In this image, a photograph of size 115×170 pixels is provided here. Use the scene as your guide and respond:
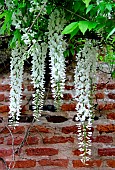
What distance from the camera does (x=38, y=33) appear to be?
1.56 meters

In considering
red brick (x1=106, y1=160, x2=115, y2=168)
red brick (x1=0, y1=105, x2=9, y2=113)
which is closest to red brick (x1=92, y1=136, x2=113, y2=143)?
red brick (x1=106, y1=160, x2=115, y2=168)

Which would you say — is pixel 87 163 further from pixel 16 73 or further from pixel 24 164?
pixel 16 73

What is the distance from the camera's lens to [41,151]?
2.04m

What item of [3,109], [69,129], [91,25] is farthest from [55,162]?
[91,25]

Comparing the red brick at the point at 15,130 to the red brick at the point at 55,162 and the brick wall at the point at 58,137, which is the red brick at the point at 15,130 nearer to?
the brick wall at the point at 58,137

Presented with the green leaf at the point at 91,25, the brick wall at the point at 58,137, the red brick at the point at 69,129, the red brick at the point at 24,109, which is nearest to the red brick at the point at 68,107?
the brick wall at the point at 58,137

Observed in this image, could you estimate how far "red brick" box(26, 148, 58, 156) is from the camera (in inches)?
79.9

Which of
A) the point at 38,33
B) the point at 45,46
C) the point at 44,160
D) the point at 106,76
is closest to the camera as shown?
the point at 38,33

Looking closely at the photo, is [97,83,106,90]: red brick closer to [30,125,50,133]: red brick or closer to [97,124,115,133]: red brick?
[97,124,115,133]: red brick

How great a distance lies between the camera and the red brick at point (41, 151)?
203cm

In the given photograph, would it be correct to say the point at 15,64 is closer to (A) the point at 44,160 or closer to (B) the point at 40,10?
(B) the point at 40,10

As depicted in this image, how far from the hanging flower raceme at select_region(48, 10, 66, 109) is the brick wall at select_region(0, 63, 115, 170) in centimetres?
52

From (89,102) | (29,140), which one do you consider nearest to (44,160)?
(29,140)

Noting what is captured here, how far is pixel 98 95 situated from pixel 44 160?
0.50 meters
